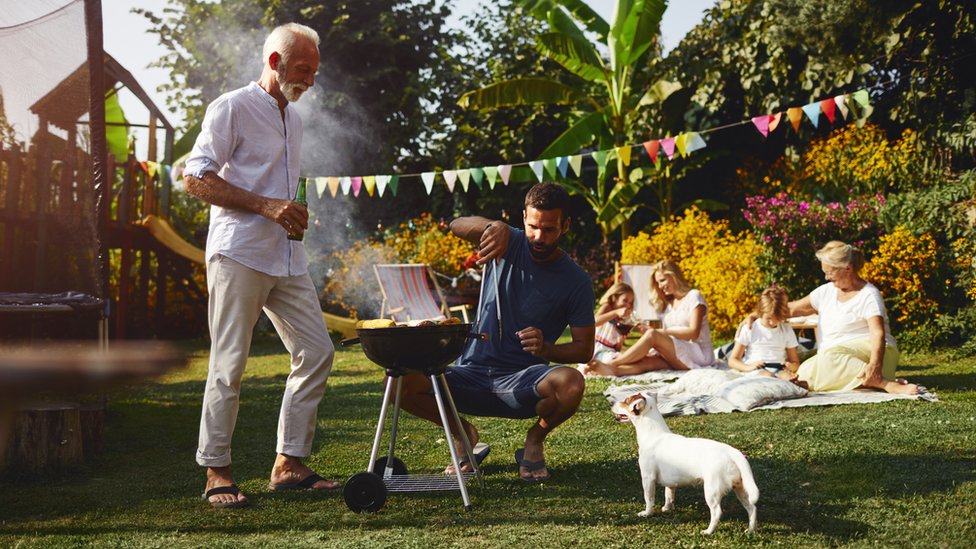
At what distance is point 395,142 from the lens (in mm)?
17734

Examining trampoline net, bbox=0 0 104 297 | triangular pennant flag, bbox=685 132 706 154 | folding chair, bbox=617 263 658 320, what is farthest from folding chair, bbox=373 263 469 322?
trampoline net, bbox=0 0 104 297

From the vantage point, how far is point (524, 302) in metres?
4.13

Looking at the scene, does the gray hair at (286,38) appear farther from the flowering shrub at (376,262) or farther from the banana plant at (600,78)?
the flowering shrub at (376,262)

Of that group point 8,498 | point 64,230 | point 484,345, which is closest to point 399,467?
point 484,345

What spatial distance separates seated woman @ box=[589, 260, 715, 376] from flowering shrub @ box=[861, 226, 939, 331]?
247 cm

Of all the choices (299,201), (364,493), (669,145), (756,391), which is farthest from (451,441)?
(669,145)

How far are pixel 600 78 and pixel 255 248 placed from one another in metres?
10.4

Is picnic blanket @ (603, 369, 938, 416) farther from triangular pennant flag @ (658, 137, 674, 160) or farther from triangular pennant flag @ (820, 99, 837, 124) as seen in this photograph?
triangular pennant flag @ (658, 137, 674, 160)

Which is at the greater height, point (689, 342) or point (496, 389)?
point (496, 389)

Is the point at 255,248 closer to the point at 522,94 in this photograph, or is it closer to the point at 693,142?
the point at 693,142

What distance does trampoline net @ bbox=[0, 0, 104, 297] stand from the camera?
3.64 m

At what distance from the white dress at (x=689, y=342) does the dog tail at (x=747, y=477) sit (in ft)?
15.5

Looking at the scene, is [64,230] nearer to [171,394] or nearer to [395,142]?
[171,394]

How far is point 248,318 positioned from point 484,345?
1.13 metres
